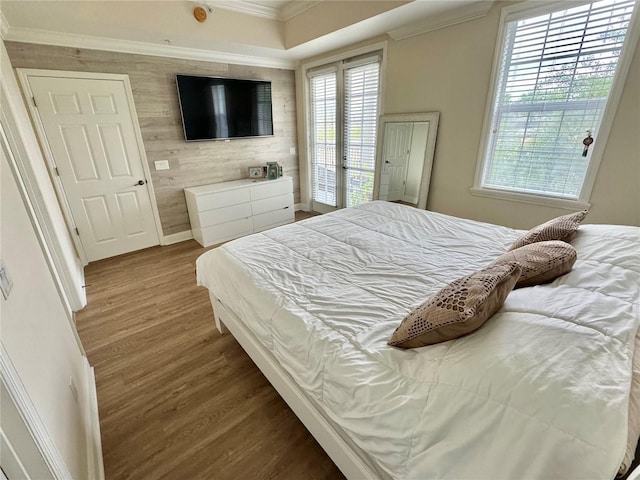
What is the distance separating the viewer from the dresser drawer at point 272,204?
408cm

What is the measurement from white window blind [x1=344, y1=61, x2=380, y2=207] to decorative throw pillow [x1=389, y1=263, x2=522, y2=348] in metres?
3.01

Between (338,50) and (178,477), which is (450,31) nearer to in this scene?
(338,50)

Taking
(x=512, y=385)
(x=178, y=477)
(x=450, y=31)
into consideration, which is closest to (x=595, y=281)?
(x=512, y=385)

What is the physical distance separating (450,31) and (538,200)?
1.75 m

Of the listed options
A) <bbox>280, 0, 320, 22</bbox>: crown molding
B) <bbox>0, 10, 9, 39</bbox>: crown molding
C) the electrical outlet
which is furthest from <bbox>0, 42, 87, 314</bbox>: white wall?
<bbox>280, 0, 320, 22</bbox>: crown molding

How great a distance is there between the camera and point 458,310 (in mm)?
869

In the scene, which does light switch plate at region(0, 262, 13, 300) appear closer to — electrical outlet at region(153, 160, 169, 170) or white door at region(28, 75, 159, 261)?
white door at region(28, 75, 159, 261)

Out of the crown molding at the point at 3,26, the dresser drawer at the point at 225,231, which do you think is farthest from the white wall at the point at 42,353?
the dresser drawer at the point at 225,231

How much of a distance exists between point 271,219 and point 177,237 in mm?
1307

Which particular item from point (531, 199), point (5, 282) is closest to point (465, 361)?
point (5, 282)

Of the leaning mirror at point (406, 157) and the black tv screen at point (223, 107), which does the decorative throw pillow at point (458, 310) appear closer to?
the leaning mirror at point (406, 157)

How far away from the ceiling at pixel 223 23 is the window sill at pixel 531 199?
1.53m

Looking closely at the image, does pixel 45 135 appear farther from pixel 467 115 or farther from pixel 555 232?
pixel 555 232

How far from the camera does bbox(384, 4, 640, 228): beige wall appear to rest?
2082mm
